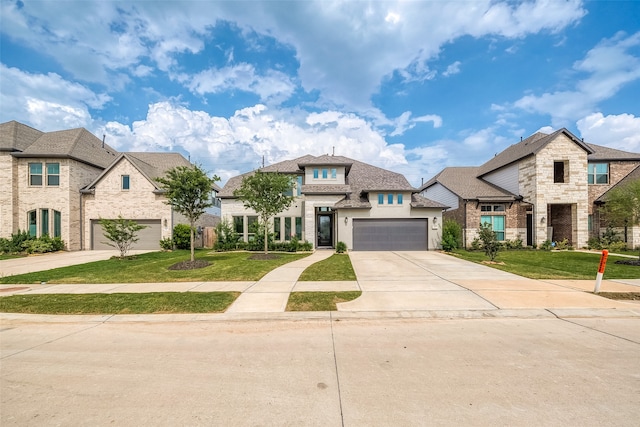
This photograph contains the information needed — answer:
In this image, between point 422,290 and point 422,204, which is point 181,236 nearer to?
point 422,204

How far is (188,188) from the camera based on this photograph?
1172cm

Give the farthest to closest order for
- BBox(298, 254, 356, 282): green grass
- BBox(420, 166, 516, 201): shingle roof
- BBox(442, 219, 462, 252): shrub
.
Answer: BBox(420, 166, 516, 201): shingle roof → BBox(442, 219, 462, 252): shrub → BBox(298, 254, 356, 282): green grass

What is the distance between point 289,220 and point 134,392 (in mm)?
17403

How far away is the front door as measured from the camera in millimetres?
20516

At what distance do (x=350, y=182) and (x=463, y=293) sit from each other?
1582 cm

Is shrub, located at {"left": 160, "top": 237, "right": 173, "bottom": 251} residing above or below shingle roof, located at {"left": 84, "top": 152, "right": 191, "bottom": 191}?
below

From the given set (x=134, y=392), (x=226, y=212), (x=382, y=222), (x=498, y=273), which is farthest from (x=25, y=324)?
(x=382, y=222)

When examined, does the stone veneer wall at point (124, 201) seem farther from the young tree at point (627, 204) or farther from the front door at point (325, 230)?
the young tree at point (627, 204)

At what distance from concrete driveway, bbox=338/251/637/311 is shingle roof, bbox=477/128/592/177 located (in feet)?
50.6

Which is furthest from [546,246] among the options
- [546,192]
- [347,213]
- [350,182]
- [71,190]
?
[71,190]

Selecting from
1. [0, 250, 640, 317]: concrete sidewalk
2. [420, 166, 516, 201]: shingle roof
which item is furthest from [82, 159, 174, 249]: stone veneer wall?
[420, 166, 516, 201]: shingle roof

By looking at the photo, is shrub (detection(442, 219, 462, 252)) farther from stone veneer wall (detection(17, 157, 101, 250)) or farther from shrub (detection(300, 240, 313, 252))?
stone veneer wall (detection(17, 157, 101, 250))

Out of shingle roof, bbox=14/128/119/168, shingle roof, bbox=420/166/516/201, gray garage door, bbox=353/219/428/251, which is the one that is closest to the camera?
gray garage door, bbox=353/219/428/251

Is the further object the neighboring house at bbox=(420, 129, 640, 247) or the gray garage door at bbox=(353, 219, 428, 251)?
the neighboring house at bbox=(420, 129, 640, 247)
